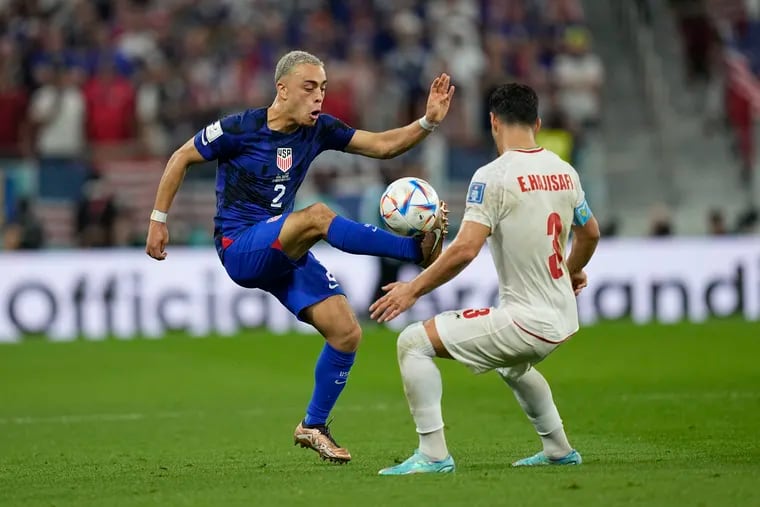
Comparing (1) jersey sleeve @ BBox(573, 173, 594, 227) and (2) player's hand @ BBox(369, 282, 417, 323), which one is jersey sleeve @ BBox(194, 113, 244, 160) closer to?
(2) player's hand @ BBox(369, 282, 417, 323)

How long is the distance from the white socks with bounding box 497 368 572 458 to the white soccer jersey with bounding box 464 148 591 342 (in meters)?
0.40

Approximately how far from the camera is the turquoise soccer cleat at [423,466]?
691 cm

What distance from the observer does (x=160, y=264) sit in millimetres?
18016

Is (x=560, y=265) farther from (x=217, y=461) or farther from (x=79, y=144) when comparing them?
(x=79, y=144)

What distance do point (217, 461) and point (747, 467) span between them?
3079mm

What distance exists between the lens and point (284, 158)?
320 inches

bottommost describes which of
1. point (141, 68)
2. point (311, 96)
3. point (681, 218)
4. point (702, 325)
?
point (702, 325)

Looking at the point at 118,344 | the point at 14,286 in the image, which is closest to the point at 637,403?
the point at 118,344

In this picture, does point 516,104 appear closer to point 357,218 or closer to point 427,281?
point 427,281

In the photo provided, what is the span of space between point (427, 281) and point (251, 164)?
1.96 m

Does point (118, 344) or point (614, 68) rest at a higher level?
point (614, 68)

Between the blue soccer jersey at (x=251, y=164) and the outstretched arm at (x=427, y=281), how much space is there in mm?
1810

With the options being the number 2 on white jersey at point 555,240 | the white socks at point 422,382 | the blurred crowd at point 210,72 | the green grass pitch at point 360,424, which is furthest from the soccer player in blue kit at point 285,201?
the blurred crowd at point 210,72

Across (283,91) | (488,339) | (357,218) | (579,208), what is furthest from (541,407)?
(357,218)
